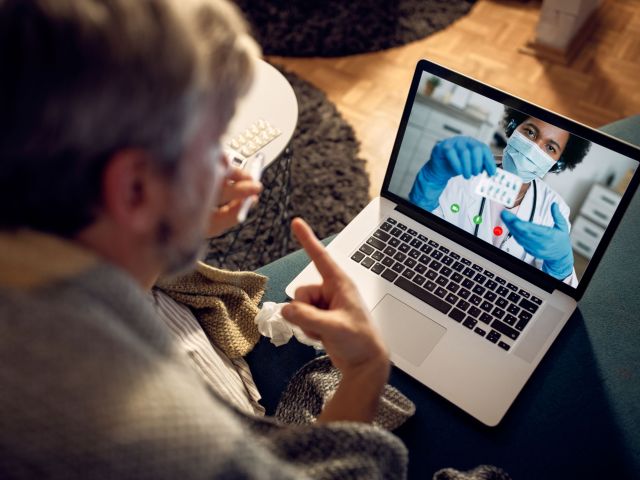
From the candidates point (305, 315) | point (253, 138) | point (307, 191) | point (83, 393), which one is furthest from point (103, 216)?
point (307, 191)

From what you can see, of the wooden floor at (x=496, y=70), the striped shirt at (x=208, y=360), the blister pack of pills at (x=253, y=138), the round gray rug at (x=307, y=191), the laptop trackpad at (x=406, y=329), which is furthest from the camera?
the wooden floor at (x=496, y=70)

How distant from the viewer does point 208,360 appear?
2.55 feet

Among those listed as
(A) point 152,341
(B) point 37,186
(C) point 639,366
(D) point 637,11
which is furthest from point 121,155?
(D) point 637,11

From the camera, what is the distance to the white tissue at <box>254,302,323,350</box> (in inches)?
34.2

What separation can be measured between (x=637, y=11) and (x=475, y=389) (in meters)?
2.47

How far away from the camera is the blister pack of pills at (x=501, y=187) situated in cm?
89

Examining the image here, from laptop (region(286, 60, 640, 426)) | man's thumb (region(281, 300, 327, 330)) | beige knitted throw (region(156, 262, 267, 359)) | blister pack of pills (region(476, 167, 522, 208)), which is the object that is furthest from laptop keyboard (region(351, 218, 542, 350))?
man's thumb (region(281, 300, 327, 330))

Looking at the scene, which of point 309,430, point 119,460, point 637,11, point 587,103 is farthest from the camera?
point 637,11

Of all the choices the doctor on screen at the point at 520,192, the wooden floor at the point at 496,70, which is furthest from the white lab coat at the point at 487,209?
the wooden floor at the point at 496,70

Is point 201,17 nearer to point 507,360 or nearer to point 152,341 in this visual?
point 152,341

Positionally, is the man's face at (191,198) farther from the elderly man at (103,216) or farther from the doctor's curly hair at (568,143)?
the doctor's curly hair at (568,143)

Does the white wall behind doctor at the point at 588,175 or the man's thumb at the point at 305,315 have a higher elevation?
the white wall behind doctor at the point at 588,175

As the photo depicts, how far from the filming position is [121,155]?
0.42 meters

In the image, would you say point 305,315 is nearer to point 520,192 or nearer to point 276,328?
point 276,328
